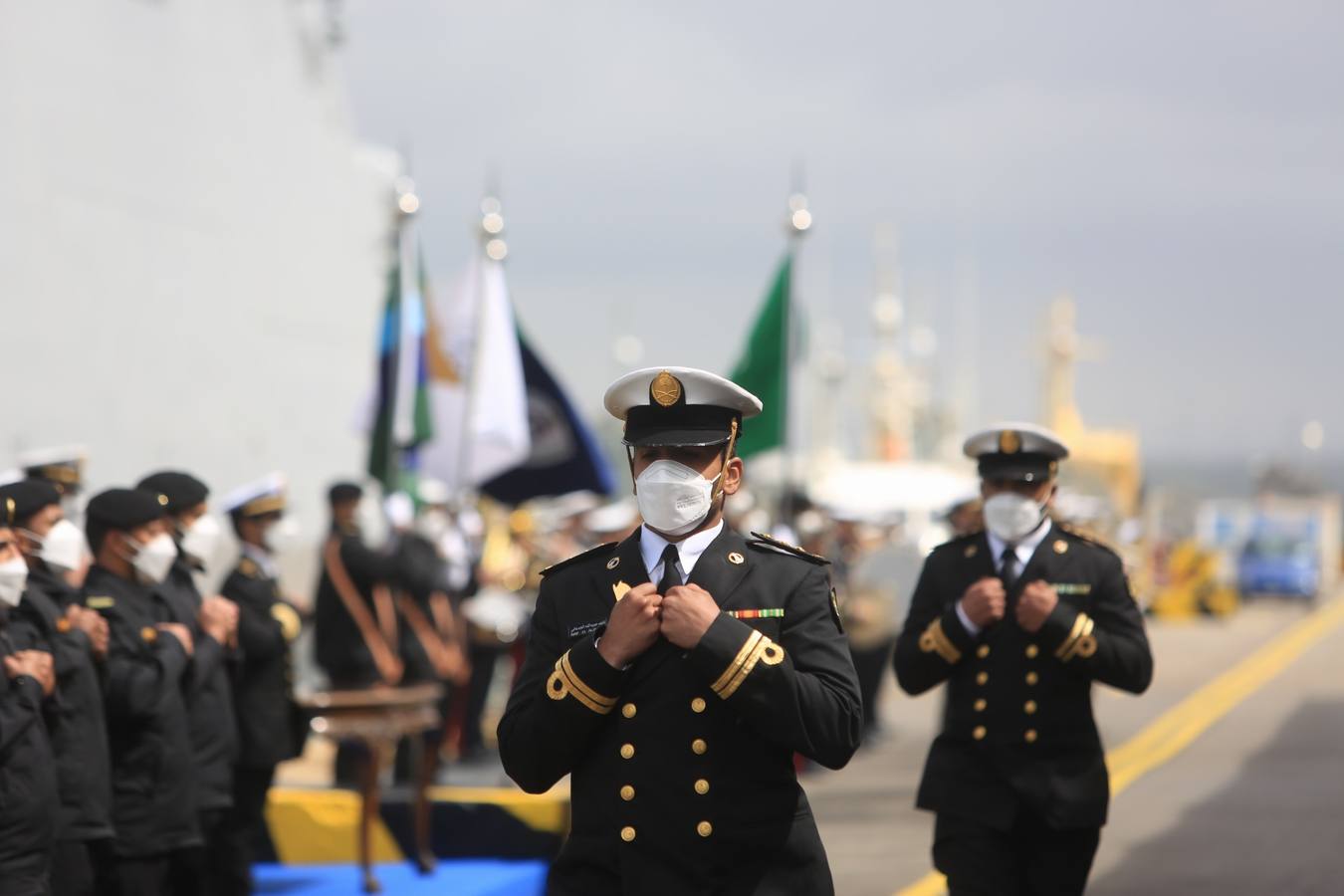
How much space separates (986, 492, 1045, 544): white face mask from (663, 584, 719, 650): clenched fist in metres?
2.76

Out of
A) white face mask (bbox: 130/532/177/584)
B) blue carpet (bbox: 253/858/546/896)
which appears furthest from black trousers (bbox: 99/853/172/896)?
blue carpet (bbox: 253/858/546/896)

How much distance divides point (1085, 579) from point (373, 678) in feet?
20.9

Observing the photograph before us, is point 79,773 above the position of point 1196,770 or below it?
above

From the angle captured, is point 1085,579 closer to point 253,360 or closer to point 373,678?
point 373,678

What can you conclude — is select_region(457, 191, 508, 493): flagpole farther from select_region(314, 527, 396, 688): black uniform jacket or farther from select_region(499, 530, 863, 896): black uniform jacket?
select_region(499, 530, 863, 896): black uniform jacket

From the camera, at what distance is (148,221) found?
24.5 metres

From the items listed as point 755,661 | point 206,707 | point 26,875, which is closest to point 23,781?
point 26,875

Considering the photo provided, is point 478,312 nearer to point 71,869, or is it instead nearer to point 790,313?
point 790,313

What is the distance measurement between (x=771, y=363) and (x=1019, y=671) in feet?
25.4

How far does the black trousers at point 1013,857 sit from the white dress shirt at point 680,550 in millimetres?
2465

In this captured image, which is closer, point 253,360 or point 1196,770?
point 1196,770

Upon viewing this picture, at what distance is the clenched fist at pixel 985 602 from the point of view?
272 inches

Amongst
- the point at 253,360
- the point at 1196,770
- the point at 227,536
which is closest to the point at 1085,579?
the point at 1196,770

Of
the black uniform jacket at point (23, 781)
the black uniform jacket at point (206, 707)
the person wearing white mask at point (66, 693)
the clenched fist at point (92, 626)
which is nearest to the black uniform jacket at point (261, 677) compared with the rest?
the black uniform jacket at point (206, 707)
